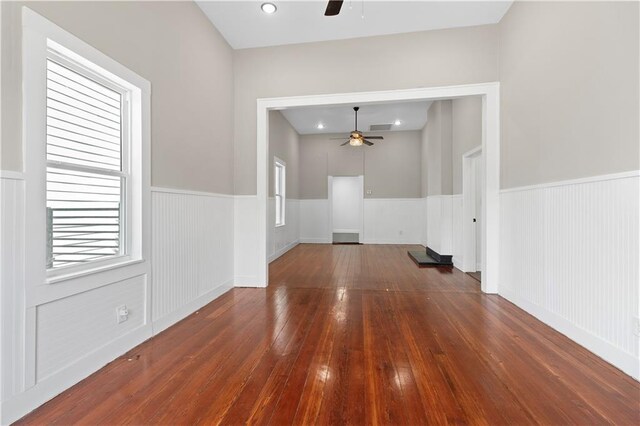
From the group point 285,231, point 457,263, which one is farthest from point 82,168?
point 285,231

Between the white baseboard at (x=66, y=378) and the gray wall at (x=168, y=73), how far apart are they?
1.14 meters

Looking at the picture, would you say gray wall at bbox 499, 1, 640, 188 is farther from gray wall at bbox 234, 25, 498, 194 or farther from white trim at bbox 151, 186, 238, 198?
white trim at bbox 151, 186, 238, 198

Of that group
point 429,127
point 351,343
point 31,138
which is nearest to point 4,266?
point 31,138

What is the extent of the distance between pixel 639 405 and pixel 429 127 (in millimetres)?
5632

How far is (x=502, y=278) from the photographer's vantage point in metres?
3.36

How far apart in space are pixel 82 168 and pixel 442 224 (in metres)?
5.08

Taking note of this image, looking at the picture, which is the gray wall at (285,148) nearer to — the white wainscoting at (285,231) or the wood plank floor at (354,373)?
the white wainscoting at (285,231)

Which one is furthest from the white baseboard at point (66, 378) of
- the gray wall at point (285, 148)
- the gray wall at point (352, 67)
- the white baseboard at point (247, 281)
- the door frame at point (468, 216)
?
the door frame at point (468, 216)

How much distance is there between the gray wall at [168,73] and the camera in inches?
55.2

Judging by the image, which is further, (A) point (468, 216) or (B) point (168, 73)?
(A) point (468, 216)

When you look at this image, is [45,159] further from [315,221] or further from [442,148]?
[315,221]

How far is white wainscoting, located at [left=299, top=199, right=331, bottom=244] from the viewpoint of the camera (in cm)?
850

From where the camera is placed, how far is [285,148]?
7113 millimetres

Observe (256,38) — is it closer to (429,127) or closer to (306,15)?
(306,15)
